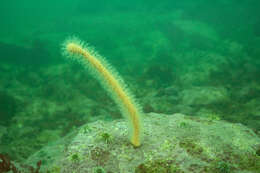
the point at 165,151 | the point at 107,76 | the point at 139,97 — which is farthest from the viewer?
the point at 139,97

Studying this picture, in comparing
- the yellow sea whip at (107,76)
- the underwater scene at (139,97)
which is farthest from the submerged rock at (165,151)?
the yellow sea whip at (107,76)

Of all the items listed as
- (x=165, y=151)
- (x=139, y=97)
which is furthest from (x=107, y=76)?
(x=139, y=97)

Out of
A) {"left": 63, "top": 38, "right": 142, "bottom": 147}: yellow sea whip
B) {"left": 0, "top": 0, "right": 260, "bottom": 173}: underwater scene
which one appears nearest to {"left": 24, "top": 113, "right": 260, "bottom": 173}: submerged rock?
{"left": 0, "top": 0, "right": 260, "bottom": 173}: underwater scene

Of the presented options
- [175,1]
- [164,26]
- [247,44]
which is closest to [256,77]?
[247,44]

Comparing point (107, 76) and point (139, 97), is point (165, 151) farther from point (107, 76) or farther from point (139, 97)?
point (139, 97)

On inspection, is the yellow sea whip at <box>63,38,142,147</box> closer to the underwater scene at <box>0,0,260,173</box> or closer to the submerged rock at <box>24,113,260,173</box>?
the underwater scene at <box>0,0,260,173</box>

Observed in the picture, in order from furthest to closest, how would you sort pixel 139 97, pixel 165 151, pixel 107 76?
pixel 139 97, pixel 165 151, pixel 107 76
